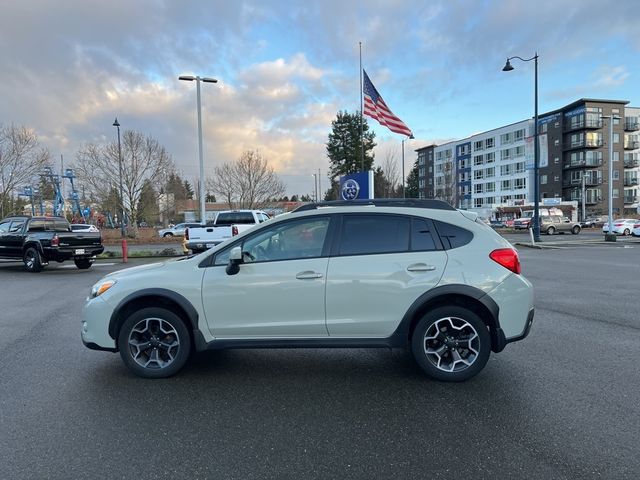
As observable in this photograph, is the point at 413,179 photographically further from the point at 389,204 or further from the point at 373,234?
the point at 373,234

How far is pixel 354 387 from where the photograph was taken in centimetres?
426

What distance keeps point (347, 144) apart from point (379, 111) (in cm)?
4529

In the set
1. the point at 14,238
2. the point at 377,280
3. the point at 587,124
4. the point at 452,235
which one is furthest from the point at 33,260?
the point at 587,124

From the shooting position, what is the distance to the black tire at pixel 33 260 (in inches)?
561

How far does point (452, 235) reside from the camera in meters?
4.44

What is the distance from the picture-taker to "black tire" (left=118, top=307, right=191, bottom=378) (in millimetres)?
4434

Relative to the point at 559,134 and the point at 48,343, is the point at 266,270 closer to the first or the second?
the point at 48,343

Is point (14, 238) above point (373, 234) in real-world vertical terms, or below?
below

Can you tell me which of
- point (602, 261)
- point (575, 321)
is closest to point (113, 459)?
point (575, 321)

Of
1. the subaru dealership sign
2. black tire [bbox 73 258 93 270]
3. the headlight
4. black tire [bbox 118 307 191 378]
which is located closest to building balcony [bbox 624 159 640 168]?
the subaru dealership sign

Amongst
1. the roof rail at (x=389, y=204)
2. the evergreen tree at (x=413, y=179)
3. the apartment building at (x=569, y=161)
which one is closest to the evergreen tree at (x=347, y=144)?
the apartment building at (x=569, y=161)

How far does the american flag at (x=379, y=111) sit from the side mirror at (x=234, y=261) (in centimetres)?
1499

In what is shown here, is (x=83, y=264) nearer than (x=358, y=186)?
Yes

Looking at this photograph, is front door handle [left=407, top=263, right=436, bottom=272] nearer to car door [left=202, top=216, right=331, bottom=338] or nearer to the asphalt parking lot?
car door [left=202, top=216, right=331, bottom=338]
